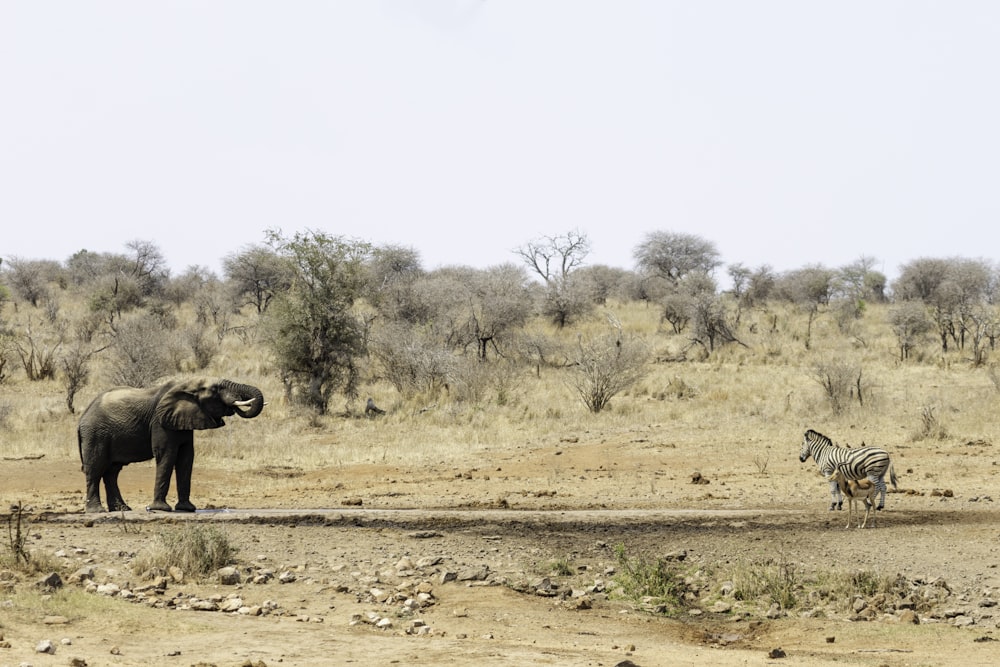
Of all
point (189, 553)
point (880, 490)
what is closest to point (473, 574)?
point (189, 553)

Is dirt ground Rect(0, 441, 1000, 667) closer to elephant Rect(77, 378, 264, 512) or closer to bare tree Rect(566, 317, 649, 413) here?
elephant Rect(77, 378, 264, 512)

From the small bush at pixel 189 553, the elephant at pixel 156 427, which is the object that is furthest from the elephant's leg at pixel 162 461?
the small bush at pixel 189 553

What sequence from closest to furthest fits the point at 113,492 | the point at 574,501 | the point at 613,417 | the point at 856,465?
the point at 856,465, the point at 113,492, the point at 574,501, the point at 613,417

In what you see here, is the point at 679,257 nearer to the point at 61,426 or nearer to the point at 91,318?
the point at 91,318

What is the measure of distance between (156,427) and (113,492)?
140 centimetres

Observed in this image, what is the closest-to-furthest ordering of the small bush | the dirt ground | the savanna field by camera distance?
the dirt ground < the savanna field < the small bush

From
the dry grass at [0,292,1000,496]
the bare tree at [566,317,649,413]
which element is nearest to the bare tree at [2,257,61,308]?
the dry grass at [0,292,1000,496]

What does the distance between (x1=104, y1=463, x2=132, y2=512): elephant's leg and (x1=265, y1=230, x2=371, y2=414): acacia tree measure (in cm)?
1418

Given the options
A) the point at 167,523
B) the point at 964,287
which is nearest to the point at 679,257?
the point at 964,287

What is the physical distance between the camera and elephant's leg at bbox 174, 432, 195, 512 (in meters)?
15.7

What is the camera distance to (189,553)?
11.4 m

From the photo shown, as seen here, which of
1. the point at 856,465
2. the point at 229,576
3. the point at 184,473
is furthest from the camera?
the point at 184,473

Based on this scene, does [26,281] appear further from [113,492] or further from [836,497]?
[836,497]

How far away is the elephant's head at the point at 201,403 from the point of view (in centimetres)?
1569
